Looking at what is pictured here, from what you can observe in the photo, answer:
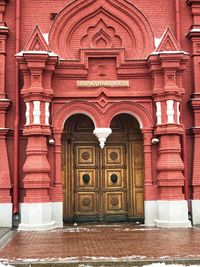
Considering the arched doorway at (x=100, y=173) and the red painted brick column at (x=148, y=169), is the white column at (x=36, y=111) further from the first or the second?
the red painted brick column at (x=148, y=169)

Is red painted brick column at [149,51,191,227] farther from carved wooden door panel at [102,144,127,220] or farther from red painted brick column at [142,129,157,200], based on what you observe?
carved wooden door panel at [102,144,127,220]

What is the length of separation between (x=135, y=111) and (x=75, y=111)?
5.57 feet

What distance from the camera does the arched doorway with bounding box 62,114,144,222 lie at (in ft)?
44.7

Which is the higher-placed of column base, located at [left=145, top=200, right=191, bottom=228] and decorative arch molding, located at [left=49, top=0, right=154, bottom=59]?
decorative arch molding, located at [left=49, top=0, right=154, bottom=59]

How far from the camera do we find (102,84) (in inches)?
510

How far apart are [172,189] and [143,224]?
4.50ft

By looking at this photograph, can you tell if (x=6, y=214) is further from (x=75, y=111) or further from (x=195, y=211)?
(x=195, y=211)

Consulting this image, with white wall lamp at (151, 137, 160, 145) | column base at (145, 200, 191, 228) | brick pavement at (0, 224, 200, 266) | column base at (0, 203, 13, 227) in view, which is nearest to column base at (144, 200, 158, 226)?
column base at (145, 200, 191, 228)

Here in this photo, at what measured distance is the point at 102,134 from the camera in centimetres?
1273

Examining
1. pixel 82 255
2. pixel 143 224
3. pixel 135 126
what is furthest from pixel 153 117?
pixel 82 255

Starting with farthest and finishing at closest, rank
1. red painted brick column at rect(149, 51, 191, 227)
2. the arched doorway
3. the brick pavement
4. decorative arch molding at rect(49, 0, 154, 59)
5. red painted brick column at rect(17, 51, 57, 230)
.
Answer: the arched doorway < decorative arch molding at rect(49, 0, 154, 59) < red painted brick column at rect(149, 51, 191, 227) < red painted brick column at rect(17, 51, 57, 230) < the brick pavement

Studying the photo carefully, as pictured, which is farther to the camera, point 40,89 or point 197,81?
point 197,81

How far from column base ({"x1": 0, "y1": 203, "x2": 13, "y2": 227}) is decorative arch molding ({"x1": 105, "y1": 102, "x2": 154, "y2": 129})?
378 cm

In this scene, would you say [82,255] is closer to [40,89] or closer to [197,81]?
[40,89]
